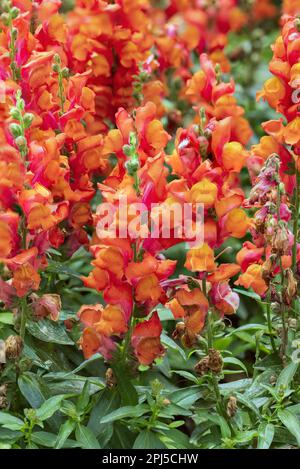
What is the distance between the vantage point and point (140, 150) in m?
2.09

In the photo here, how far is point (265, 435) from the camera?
190 centimetres

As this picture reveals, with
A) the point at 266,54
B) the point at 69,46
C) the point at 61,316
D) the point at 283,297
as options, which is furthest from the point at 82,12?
the point at 266,54

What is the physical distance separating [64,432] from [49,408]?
0.06 meters

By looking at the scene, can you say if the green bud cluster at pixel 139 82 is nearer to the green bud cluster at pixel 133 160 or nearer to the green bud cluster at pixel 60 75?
the green bud cluster at pixel 60 75

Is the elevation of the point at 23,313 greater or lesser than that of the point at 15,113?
lesser

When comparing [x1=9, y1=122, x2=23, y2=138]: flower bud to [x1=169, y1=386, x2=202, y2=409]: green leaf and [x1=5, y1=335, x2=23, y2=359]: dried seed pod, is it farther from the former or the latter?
[x1=169, y1=386, x2=202, y2=409]: green leaf

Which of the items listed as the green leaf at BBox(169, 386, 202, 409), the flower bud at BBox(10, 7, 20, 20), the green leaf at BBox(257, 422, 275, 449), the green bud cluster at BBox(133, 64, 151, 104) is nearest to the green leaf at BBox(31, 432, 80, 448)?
the green leaf at BBox(169, 386, 202, 409)

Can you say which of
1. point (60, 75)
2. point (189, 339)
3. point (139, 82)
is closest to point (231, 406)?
point (189, 339)

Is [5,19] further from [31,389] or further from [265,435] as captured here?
[265,435]

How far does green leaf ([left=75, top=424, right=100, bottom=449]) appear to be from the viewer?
6.24ft

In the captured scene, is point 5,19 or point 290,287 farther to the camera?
point 5,19

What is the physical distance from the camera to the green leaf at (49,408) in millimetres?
1924

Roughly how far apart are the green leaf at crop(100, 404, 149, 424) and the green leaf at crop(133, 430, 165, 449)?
0.04 meters

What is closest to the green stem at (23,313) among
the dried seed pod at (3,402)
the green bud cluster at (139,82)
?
the dried seed pod at (3,402)
